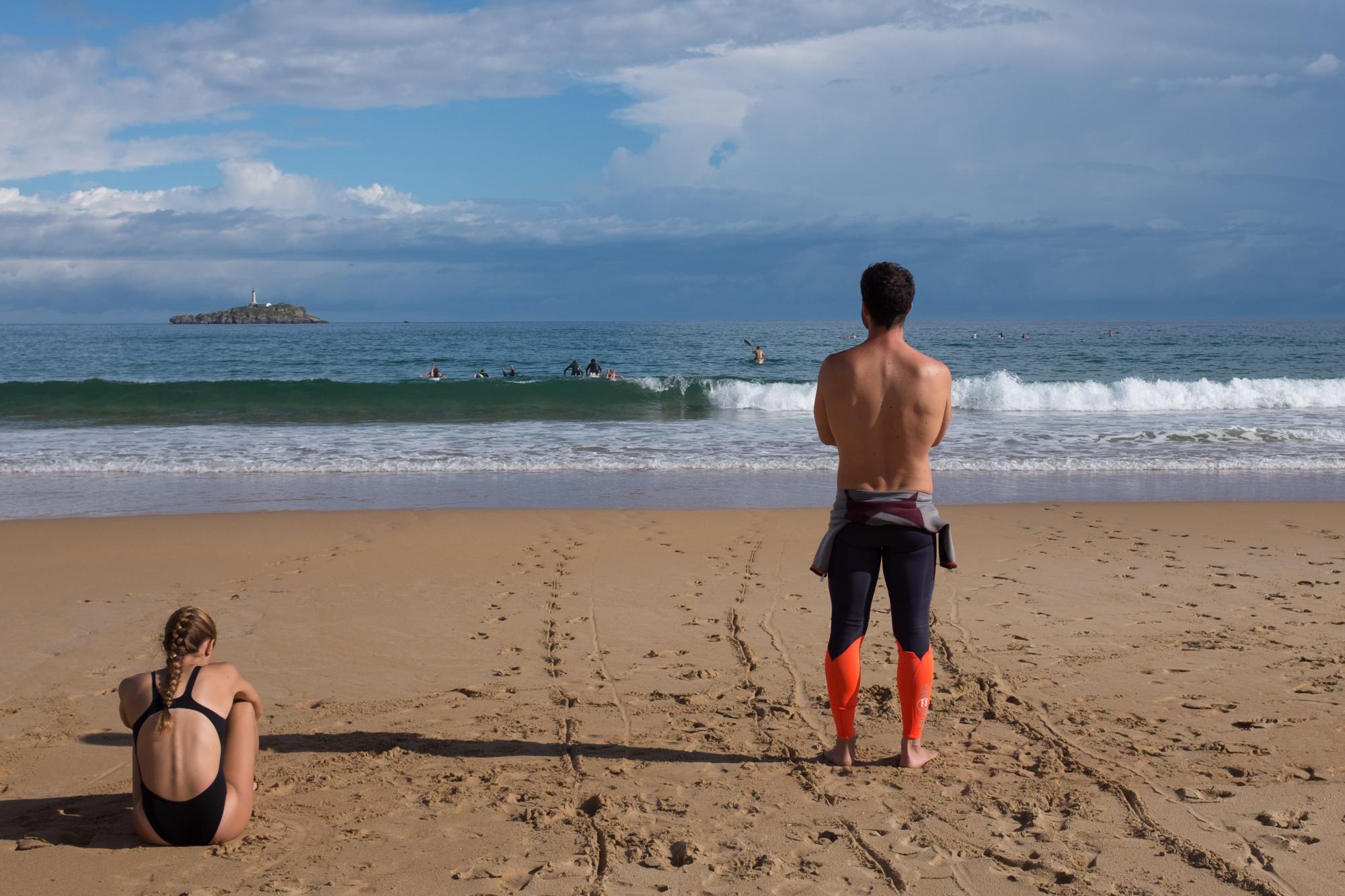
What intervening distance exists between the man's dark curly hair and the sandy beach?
5.78 ft

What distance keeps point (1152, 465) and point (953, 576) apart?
743 centimetres

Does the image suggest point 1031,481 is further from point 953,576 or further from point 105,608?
point 105,608

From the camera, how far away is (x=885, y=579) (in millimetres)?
3762

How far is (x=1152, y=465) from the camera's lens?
516 inches

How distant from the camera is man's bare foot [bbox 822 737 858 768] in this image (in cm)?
395

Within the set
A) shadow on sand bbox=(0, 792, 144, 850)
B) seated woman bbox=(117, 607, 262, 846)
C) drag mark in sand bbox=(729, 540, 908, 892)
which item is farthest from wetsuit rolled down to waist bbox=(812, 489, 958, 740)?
shadow on sand bbox=(0, 792, 144, 850)

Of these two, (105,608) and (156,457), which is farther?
(156,457)

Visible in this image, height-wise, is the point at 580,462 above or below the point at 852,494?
below

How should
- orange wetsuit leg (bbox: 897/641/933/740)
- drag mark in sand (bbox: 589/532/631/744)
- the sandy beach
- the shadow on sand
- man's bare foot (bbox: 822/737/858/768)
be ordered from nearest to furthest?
the sandy beach → the shadow on sand → orange wetsuit leg (bbox: 897/641/933/740) → man's bare foot (bbox: 822/737/858/768) → drag mark in sand (bbox: 589/532/631/744)

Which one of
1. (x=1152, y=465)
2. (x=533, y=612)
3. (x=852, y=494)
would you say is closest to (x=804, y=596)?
(x=533, y=612)

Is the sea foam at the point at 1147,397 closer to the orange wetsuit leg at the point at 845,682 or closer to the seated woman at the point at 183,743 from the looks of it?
the orange wetsuit leg at the point at 845,682

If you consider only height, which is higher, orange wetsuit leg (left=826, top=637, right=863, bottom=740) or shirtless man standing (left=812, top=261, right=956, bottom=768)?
shirtless man standing (left=812, top=261, right=956, bottom=768)

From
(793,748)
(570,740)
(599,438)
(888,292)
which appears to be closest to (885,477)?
(888,292)

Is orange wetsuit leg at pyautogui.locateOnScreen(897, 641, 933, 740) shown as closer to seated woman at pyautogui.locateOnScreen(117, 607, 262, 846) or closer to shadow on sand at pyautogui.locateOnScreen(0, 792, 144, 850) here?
seated woman at pyautogui.locateOnScreen(117, 607, 262, 846)
